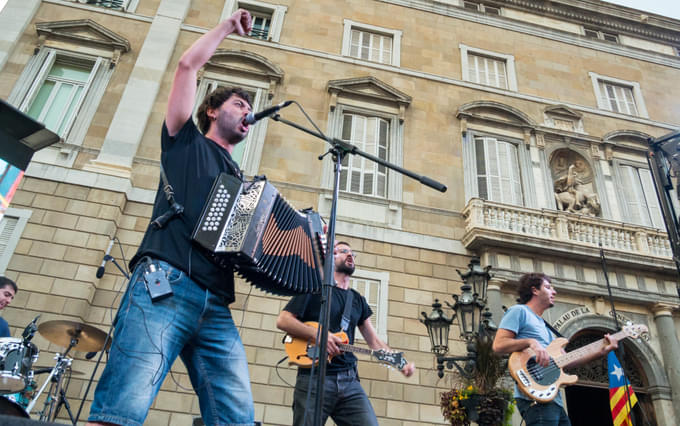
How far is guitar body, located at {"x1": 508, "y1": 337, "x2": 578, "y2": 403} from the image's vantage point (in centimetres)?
418

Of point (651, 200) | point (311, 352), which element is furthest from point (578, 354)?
point (651, 200)

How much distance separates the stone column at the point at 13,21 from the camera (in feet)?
35.2

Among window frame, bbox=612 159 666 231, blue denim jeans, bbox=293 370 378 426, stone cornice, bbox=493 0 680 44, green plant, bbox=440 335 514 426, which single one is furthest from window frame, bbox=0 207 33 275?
stone cornice, bbox=493 0 680 44

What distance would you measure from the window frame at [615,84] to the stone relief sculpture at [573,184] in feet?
8.10

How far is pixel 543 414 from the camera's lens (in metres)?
4.09

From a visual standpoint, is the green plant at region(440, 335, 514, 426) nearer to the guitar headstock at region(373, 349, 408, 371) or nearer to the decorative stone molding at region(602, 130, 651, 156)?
the guitar headstock at region(373, 349, 408, 371)

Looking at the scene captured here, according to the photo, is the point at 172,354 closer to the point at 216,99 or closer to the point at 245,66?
the point at 216,99

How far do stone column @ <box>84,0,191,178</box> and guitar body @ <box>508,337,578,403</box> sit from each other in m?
8.55

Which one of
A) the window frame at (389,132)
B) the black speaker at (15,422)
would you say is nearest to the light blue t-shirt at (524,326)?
the black speaker at (15,422)

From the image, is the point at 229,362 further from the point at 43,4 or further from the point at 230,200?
the point at 43,4

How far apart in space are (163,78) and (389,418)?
955 cm

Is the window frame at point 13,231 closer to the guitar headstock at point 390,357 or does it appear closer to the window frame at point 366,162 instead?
the window frame at point 366,162

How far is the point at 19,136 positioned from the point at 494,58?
523 inches

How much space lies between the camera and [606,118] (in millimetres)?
13367
